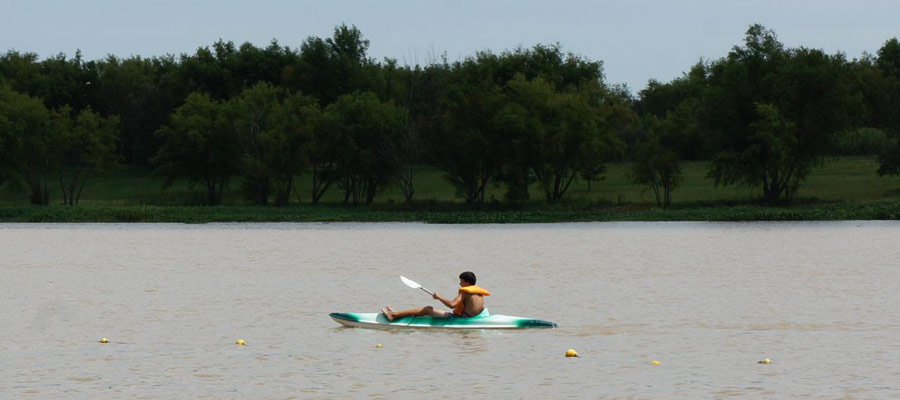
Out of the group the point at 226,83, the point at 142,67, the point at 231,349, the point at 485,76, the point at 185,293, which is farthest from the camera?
the point at 142,67

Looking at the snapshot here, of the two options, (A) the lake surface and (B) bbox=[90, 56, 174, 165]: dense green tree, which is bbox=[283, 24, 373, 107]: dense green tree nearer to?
(B) bbox=[90, 56, 174, 165]: dense green tree

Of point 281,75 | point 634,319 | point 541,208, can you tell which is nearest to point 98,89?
point 281,75

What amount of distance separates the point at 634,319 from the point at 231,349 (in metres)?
11.4

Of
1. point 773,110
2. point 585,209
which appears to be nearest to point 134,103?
point 585,209

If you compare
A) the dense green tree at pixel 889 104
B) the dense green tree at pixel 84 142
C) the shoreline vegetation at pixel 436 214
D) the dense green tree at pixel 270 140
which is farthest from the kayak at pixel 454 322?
the dense green tree at pixel 84 142

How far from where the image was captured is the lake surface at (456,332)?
2386 cm

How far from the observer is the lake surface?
2386 cm

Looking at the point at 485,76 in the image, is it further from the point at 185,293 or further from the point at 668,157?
the point at 185,293

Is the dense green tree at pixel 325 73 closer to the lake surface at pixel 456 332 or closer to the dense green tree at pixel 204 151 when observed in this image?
the dense green tree at pixel 204 151

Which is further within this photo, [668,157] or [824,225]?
[668,157]

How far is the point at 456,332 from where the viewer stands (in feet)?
103

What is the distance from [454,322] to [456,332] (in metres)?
0.37

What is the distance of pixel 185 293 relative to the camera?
145 feet

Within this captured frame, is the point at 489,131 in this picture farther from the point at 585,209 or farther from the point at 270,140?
the point at 270,140
